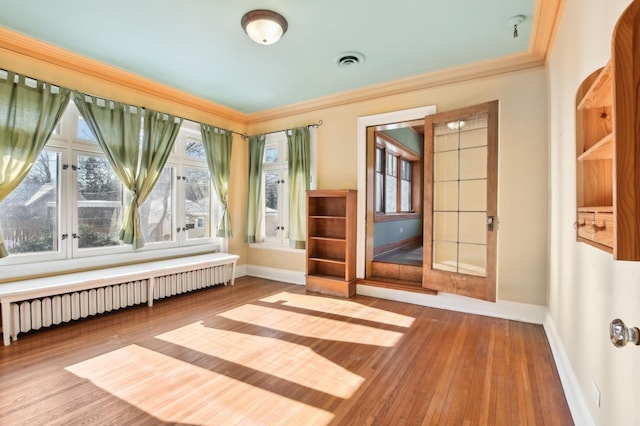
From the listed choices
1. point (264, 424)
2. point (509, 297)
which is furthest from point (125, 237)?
point (509, 297)

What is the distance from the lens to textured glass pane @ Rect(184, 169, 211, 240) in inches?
186

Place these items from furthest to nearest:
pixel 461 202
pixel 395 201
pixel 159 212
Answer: pixel 395 201
pixel 159 212
pixel 461 202

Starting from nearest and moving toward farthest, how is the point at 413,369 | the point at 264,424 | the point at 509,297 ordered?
the point at 264,424
the point at 413,369
the point at 509,297

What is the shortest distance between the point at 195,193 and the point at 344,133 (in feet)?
8.42

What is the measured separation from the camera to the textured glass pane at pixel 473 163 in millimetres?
3535

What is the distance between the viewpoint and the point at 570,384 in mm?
1971

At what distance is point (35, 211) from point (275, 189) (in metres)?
3.09

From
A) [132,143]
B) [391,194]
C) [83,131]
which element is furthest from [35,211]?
[391,194]

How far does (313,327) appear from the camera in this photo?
3.19 m

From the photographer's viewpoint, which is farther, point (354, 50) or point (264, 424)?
point (354, 50)

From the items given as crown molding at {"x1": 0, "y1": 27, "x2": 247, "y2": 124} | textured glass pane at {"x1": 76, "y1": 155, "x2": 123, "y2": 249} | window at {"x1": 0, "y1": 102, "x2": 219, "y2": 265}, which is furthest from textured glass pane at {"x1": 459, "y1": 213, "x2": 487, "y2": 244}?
textured glass pane at {"x1": 76, "y1": 155, "x2": 123, "y2": 249}

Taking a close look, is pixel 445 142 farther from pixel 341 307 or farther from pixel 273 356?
pixel 273 356

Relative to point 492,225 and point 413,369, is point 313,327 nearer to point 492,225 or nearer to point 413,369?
point 413,369

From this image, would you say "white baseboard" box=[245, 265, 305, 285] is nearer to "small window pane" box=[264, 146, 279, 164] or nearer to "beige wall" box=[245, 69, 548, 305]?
"small window pane" box=[264, 146, 279, 164]
